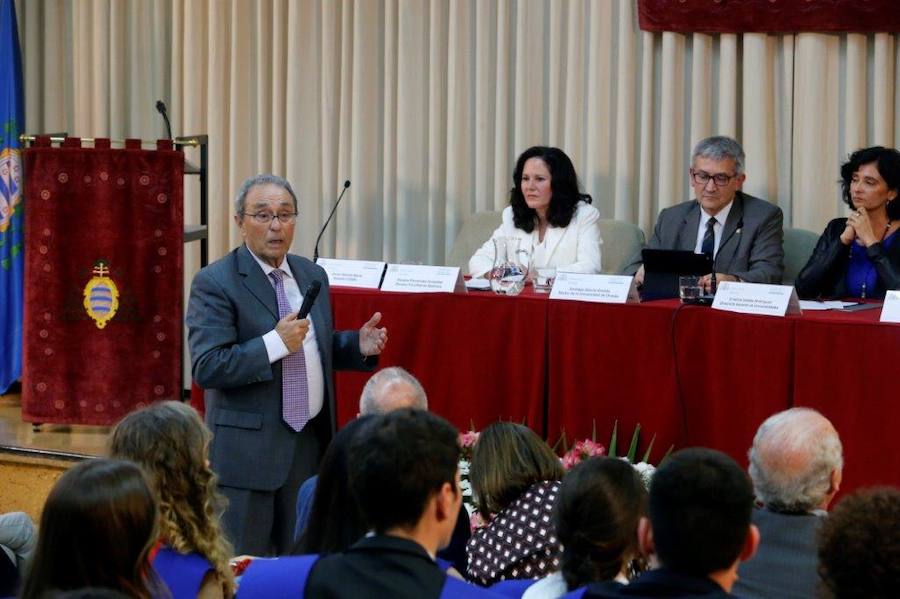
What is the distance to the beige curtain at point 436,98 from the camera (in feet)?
18.7

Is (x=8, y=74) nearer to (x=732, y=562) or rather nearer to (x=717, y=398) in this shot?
(x=717, y=398)

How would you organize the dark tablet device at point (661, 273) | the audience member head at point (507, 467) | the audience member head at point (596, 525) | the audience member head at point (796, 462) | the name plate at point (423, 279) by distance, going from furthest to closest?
1. the name plate at point (423, 279)
2. the dark tablet device at point (661, 273)
3. the audience member head at point (507, 467)
4. the audience member head at point (796, 462)
5. the audience member head at point (596, 525)

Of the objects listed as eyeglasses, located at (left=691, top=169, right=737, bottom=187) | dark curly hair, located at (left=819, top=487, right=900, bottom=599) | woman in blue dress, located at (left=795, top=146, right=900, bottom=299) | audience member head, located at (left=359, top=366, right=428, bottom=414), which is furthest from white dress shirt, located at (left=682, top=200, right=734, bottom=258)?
dark curly hair, located at (left=819, top=487, right=900, bottom=599)

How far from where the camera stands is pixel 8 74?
263 inches

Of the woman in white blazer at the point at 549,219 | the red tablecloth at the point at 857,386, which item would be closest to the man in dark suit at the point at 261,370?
the red tablecloth at the point at 857,386

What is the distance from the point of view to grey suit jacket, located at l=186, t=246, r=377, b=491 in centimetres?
356

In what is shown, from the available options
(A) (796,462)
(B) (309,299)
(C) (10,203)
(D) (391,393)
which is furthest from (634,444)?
(C) (10,203)

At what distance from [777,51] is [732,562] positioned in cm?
440

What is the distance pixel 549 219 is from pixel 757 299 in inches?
52.0

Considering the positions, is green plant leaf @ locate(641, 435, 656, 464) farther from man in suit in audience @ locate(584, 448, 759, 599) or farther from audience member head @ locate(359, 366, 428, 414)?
man in suit in audience @ locate(584, 448, 759, 599)

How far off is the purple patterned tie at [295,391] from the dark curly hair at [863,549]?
2118 millimetres

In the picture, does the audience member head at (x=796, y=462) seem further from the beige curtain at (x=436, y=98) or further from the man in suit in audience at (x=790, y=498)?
the beige curtain at (x=436, y=98)

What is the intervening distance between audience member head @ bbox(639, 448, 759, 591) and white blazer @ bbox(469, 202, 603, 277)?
134 inches

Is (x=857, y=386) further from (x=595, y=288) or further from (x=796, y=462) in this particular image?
(x=796, y=462)
